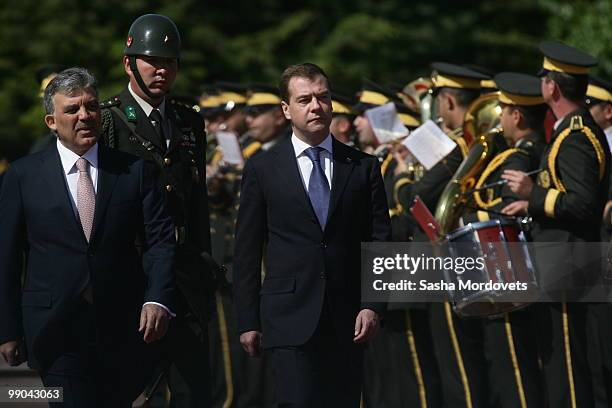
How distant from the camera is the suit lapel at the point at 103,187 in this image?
770cm

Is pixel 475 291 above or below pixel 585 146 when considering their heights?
below

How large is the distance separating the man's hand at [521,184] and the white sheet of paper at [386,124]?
203 centimetres

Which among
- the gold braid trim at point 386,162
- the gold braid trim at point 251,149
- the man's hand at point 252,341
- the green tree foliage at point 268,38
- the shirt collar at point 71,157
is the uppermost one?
the green tree foliage at point 268,38

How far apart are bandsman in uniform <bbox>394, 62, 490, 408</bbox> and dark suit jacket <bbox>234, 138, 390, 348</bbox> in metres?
2.63

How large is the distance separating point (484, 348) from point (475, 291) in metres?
1.64

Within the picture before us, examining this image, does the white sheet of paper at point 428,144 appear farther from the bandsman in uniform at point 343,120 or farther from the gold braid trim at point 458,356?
the bandsman in uniform at point 343,120

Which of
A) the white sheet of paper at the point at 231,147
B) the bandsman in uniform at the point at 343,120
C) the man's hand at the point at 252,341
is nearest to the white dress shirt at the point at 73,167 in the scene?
the man's hand at the point at 252,341

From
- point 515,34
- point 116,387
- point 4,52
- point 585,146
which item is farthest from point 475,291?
point 515,34

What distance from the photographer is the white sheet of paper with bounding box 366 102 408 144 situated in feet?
37.8

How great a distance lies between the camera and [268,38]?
27.4m

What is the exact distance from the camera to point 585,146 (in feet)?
30.6

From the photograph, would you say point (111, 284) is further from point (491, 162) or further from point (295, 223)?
point (491, 162)

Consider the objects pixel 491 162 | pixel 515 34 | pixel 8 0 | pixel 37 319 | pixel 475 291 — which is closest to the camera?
pixel 37 319

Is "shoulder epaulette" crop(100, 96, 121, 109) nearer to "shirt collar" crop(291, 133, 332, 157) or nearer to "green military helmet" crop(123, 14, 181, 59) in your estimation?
"green military helmet" crop(123, 14, 181, 59)
